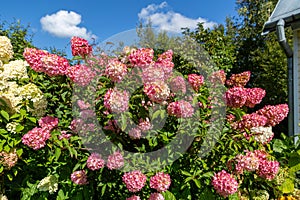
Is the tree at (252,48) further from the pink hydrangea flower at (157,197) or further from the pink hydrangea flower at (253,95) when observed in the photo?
the pink hydrangea flower at (157,197)

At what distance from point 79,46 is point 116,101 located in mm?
515

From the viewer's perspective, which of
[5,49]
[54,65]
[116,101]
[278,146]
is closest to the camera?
[116,101]

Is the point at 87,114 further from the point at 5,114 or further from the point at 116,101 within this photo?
the point at 5,114

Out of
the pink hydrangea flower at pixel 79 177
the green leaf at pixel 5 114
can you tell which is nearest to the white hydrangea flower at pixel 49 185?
the pink hydrangea flower at pixel 79 177

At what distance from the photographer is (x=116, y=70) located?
192 cm

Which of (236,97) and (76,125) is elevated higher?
(236,97)

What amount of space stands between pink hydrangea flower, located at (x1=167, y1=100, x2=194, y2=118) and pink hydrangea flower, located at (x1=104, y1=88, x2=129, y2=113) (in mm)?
272

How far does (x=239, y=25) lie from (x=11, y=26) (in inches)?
256

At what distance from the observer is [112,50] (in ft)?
7.44

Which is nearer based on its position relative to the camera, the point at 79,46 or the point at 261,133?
the point at 79,46

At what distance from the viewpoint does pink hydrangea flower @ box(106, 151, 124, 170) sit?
1.97 meters

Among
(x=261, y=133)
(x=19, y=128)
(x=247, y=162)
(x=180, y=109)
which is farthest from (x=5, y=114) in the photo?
(x=261, y=133)

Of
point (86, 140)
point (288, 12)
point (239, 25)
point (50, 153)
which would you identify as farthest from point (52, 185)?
point (239, 25)

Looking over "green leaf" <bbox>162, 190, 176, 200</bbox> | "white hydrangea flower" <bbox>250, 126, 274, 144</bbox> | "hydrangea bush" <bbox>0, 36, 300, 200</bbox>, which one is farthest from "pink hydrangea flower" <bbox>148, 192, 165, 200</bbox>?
"white hydrangea flower" <bbox>250, 126, 274, 144</bbox>
